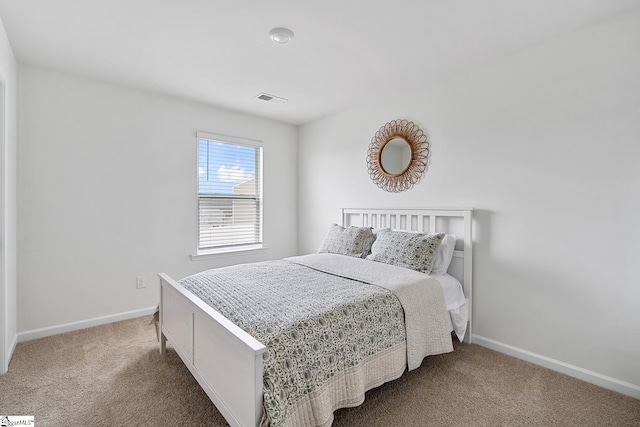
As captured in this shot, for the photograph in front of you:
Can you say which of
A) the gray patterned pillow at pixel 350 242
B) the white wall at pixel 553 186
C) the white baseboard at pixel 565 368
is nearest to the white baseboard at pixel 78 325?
the gray patterned pillow at pixel 350 242

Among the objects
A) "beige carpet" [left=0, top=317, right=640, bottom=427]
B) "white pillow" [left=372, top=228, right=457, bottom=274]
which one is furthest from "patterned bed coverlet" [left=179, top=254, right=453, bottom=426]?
"white pillow" [left=372, top=228, right=457, bottom=274]

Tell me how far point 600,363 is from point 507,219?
111 centimetres

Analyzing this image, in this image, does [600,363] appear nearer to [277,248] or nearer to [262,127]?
[277,248]

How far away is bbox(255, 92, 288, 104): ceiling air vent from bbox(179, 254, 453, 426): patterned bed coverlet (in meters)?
1.88

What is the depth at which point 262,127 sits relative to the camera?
13.6 feet

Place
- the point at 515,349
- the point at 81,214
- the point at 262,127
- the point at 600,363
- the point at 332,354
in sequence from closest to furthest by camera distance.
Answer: the point at 332,354, the point at 600,363, the point at 515,349, the point at 81,214, the point at 262,127

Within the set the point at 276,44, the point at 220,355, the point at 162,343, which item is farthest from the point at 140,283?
the point at 276,44

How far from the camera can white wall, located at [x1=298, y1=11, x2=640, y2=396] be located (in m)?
1.97

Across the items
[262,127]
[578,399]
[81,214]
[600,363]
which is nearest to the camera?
[578,399]

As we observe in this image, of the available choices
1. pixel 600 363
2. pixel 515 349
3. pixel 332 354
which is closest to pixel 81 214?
pixel 332 354

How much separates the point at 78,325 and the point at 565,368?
408 cm

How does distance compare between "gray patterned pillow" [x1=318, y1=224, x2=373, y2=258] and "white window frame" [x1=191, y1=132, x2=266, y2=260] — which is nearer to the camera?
"gray patterned pillow" [x1=318, y1=224, x2=373, y2=258]

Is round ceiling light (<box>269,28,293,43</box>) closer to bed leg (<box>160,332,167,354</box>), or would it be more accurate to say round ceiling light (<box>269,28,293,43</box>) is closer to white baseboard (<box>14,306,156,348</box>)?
bed leg (<box>160,332,167,354</box>)

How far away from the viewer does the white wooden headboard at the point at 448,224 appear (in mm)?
2660
